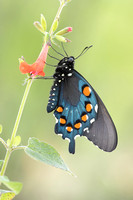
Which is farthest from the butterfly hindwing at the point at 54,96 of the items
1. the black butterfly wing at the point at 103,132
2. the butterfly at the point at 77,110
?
the black butterfly wing at the point at 103,132

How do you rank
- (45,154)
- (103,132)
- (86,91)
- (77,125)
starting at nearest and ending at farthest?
(45,154) → (103,132) → (77,125) → (86,91)

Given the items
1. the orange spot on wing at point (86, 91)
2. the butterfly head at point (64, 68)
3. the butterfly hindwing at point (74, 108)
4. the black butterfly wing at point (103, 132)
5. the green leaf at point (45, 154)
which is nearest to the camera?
the green leaf at point (45, 154)

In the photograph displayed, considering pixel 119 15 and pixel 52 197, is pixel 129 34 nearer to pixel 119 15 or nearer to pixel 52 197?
pixel 119 15

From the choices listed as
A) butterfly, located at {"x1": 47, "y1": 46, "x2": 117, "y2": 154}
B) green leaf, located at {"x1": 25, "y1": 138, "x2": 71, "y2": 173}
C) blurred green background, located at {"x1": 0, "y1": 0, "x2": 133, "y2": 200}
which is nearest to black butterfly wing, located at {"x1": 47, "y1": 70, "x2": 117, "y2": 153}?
butterfly, located at {"x1": 47, "y1": 46, "x2": 117, "y2": 154}

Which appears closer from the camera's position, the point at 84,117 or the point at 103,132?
the point at 103,132

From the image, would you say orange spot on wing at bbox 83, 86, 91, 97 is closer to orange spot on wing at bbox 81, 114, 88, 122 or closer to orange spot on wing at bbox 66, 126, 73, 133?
orange spot on wing at bbox 81, 114, 88, 122

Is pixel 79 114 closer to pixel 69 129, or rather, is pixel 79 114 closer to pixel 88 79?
pixel 69 129

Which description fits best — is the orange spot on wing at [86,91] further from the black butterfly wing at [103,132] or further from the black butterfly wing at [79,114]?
the black butterfly wing at [103,132]

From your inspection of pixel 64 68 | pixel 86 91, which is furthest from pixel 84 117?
pixel 64 68
